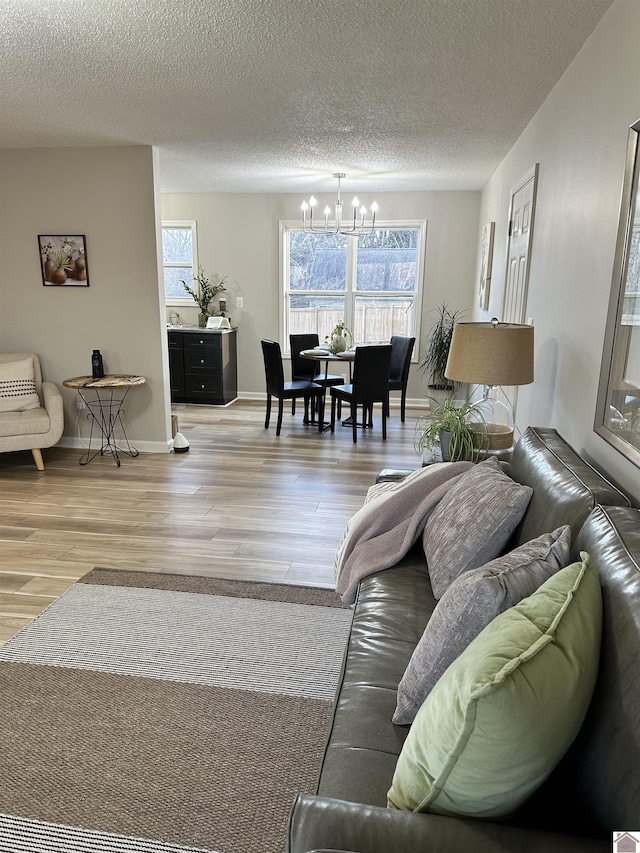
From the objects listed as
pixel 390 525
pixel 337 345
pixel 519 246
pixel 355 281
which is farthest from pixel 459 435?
pixel 355 281

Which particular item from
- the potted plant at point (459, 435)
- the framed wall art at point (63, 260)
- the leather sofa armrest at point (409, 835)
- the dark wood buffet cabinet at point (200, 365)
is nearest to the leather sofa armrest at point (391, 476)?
the potted plant at point (459, 435)

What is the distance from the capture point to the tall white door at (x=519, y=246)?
3.37 metres

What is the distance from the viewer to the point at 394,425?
20.1 ft

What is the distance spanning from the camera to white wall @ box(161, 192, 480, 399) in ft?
22.0

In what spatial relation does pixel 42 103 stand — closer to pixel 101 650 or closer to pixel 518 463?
pixel 101 650

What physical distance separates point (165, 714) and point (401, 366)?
4767 mm

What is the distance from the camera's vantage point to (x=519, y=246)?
3.72 meters

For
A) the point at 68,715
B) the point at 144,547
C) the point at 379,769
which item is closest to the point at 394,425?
the point at 144,547

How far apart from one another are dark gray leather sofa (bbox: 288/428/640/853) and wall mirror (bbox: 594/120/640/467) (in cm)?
22

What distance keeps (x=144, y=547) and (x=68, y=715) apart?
4.34ft

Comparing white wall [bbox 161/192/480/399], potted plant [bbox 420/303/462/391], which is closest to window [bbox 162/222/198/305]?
white wall [bbox 161/192/480/399]

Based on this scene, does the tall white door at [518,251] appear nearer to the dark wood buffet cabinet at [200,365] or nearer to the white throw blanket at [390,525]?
the white throw blanket at [390,525]

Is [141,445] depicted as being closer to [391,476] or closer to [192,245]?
[391,476]

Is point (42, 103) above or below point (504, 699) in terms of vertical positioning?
above
